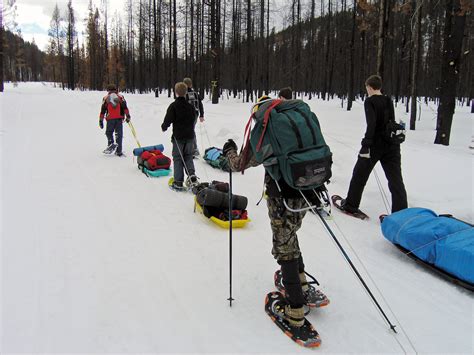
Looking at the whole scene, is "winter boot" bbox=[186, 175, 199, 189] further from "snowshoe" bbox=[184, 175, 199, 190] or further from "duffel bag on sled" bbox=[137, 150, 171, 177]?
"duffel bag on sled" bbox=[137, 150, 171, 177]

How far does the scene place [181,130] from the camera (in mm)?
7324

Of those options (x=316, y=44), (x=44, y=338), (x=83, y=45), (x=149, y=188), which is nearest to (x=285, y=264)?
(x=44, y=338)

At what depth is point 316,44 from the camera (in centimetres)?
4762

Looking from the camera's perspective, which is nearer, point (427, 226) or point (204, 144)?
point (427, 226)

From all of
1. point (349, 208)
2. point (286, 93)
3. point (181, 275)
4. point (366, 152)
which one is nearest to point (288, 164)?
point (286, 93)

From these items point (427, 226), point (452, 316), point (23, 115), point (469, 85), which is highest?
point (469, 85)

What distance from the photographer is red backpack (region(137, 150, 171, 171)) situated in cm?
867

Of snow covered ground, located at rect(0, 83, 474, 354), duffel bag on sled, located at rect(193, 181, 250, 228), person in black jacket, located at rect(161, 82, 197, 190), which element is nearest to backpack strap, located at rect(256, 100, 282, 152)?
snow covered ground, located at rect(0, 83, 474, 354)

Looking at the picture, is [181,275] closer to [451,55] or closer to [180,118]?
[180,118]

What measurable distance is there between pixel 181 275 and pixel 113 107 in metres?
7.30

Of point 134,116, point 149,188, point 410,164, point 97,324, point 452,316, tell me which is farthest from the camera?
point 134,116

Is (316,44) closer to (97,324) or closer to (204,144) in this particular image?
(204,144)

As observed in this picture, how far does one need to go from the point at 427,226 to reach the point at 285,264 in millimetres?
2403

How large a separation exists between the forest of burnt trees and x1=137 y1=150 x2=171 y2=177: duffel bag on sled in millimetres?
7711
